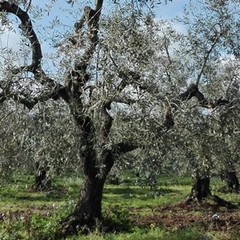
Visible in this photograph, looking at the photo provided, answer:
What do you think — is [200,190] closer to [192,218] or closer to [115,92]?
[192,218]

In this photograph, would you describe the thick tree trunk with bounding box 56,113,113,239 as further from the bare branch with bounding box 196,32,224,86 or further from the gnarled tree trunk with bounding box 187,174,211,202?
the gnarled tree trunk with bounding box 187,174,211,202

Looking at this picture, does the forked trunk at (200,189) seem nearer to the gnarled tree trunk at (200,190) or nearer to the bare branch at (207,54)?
the gnarled tree trunk at (200,190)

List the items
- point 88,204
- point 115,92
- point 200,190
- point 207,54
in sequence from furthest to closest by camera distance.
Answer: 1. point 200,190
2. point 207,54
3. point 88,204
4. point 115,92

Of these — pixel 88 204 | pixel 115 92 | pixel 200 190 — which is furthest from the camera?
pixel 200 190

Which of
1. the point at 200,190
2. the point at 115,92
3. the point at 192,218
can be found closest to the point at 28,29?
the point at 115,92

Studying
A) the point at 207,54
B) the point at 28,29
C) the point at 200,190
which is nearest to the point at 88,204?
the point at 28,29

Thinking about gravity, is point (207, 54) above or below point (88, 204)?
above

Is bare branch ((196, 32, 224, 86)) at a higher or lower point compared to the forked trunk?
higher

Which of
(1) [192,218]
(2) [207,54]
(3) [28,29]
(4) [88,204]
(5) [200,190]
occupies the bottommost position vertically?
(1) [192,218]

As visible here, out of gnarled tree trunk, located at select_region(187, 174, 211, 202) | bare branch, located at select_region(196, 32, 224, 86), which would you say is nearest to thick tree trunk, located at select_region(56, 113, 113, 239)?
bare branch, located at select_region(196, 32, 224, 86)

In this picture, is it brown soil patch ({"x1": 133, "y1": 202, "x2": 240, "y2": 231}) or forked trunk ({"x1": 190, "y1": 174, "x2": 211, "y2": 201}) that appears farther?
forked trunk ({"x1": 190, "y1": 174, "x2": 211, "y2": 201})

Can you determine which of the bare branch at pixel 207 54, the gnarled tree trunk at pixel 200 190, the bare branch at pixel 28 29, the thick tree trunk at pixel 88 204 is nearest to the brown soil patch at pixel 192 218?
the gnarled tree trunk at pixel 200 190

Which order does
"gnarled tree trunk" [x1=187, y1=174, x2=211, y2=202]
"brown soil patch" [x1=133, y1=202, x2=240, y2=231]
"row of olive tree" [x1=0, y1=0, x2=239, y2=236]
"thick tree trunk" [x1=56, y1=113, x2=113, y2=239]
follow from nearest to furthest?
"row of olive tree" [x1=0, y1=0, x2=239, y2=236]
"thick tree trunk" [x1=56, y1=113, x2=113, y2=239]
"brown soil patch" [x1=133, y1=202, x2=240, y2=231]
"gnarled tree trunk" [x1=187, y1=174, x2=211, y2=202]

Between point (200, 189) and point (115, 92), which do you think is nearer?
point (115, 92)
